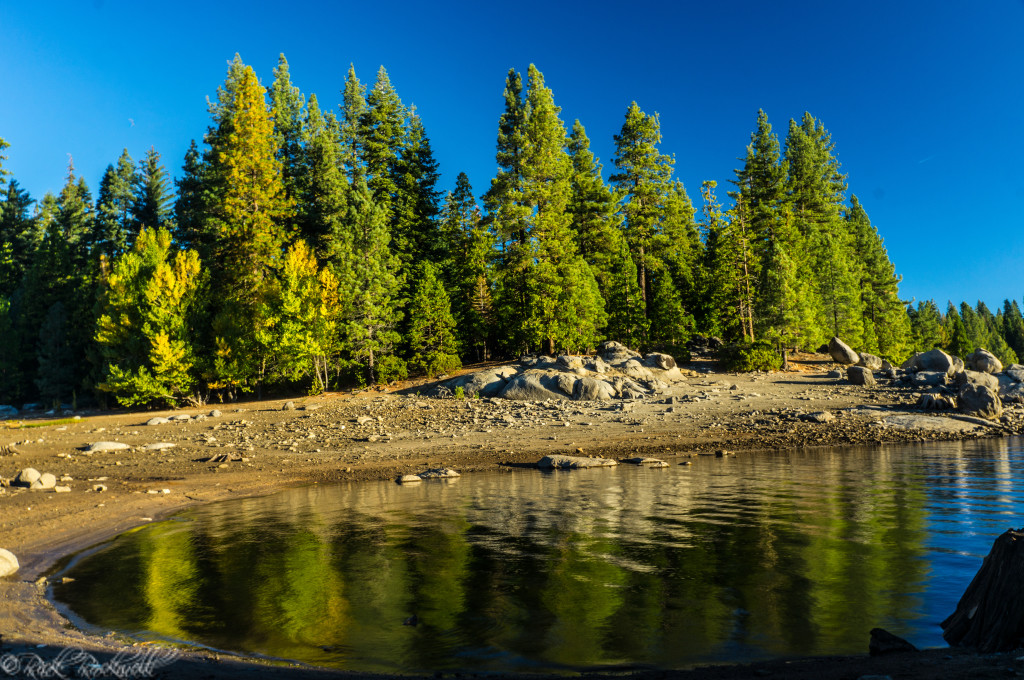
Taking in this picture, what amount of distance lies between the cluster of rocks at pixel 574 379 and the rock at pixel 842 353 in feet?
45.3

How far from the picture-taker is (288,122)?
51000 millimetres

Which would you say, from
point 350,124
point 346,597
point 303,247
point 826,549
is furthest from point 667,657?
point 350,124

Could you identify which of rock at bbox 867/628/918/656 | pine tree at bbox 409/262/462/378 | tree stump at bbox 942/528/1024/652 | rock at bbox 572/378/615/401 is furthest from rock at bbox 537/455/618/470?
pine tree at bbox 409/262/462/378

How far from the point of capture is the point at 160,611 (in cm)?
724

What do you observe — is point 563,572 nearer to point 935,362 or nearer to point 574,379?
point 574,379

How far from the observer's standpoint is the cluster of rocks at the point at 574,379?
95.3ft

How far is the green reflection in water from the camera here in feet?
19.2

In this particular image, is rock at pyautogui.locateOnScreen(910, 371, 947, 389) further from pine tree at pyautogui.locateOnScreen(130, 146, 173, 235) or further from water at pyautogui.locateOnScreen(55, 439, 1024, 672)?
pine tree at pyautogui.locateOnScreen(130, 146, 173, 235)

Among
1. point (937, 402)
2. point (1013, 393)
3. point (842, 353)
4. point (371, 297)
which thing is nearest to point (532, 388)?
point (371, 297)

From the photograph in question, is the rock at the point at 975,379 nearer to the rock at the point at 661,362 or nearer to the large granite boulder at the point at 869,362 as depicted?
the large granite boulder at the point at 869,362

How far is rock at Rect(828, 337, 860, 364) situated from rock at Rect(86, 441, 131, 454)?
43.2m

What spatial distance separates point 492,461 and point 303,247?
78.8 ft

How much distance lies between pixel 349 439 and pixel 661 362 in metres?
20.2

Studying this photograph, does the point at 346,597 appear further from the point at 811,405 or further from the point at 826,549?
the point at 811,405
